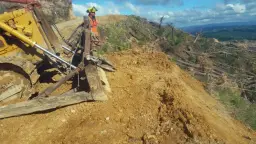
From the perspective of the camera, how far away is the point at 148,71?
29.3 ft

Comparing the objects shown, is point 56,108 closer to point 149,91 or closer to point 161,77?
point 149,91

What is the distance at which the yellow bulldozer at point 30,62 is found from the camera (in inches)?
273

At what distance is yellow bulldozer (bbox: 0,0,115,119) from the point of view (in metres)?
6.95

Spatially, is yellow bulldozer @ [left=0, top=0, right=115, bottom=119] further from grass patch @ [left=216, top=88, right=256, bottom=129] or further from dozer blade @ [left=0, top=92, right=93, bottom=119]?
grass patch @ [left=216, top=88, right=256, bottom=129]

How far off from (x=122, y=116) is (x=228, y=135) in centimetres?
186

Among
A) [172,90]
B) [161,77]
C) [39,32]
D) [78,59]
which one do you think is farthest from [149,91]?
[39,32]

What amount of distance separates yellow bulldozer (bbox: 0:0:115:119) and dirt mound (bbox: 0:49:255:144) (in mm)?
236

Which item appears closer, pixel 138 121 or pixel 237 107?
pixel 138 121

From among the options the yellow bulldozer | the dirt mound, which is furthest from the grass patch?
the yellow bulldozer

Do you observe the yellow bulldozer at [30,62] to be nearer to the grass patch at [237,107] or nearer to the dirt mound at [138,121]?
the dirt mound at [138,121]

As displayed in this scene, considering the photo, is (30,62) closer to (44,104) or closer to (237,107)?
(44,104)

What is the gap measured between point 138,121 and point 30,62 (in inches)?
116

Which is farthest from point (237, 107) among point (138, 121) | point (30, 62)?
point (30, 62)

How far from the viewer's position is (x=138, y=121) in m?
6.20
